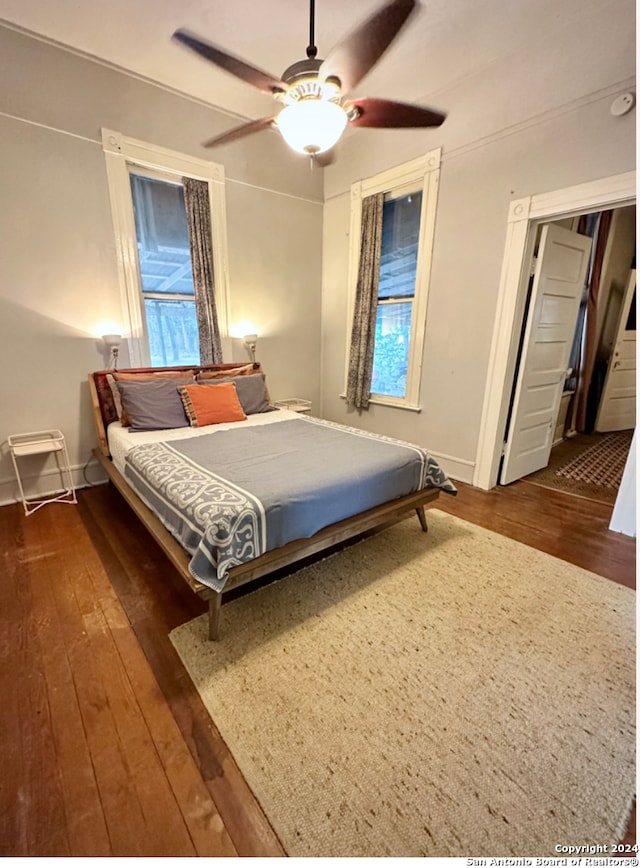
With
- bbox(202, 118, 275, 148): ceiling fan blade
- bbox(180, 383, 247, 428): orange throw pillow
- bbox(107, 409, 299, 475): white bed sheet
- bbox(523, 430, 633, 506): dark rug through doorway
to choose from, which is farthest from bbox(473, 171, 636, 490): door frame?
bbox(180, 383, 247, 428): orange throw pillow

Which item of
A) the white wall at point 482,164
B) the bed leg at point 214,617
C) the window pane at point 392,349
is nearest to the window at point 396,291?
the window pane at point 392,349

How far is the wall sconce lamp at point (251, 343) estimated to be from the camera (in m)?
3.77

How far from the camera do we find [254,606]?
183cm

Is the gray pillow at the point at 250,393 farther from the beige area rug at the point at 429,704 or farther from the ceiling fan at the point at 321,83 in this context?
the ceiling fan at the point at 321,83

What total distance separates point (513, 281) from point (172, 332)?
2998mm

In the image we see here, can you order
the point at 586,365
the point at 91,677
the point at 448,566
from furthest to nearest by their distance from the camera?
the point at 586,365 < the point at 448,566 < the point at 91,677

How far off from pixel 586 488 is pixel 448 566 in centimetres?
193

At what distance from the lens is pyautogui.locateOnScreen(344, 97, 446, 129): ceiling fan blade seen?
5.87 feet

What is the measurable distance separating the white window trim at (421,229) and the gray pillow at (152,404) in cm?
210

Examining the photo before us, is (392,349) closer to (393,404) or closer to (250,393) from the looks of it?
(393,404)

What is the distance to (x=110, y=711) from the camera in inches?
52.1

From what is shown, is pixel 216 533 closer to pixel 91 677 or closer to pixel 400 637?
pixel 91 677

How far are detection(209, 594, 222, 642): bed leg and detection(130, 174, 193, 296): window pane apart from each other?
9.48 ft

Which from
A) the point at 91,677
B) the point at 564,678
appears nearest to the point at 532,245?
the point at 564,678
